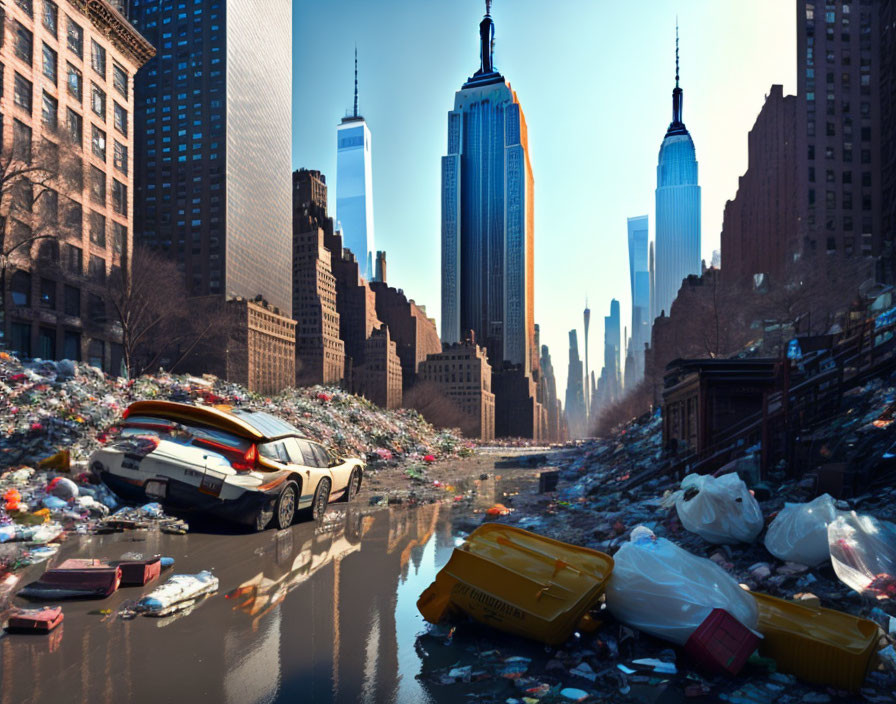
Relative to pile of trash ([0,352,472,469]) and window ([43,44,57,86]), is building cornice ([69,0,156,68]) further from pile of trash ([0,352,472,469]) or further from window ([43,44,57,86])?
pile of trash ([0,352,472,469])

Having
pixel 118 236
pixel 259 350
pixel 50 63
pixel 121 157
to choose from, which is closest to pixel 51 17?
pixel 50 63

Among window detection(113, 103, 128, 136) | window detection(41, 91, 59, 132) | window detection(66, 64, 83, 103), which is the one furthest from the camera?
window detection(113, 103, 128, 136)

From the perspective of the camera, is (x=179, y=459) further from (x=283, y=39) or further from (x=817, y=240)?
(x=283, y=39)

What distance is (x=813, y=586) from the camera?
5797mm

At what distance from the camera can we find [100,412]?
575 inches

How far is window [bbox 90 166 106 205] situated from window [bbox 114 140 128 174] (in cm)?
257

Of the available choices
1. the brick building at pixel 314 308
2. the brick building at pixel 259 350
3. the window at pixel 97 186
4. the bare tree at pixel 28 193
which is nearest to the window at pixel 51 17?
the bare tree at pixel 28 193

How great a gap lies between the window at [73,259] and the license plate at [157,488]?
39.5 meters

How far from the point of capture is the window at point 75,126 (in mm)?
42334

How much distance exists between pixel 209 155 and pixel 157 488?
4306 inches

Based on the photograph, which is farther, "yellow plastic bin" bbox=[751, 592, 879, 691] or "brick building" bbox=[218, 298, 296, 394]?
"brick building" bbox=[218, 298, 296, 394]

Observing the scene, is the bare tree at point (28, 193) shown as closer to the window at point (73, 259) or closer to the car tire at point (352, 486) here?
the window at point (73, 259)

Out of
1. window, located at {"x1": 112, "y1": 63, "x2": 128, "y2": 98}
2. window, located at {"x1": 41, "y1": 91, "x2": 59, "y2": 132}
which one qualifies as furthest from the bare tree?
window, located at {"x1": 112, "y1": 63, "x2": 128, "y2": 98}

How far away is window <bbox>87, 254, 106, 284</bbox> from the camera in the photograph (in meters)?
44.2
